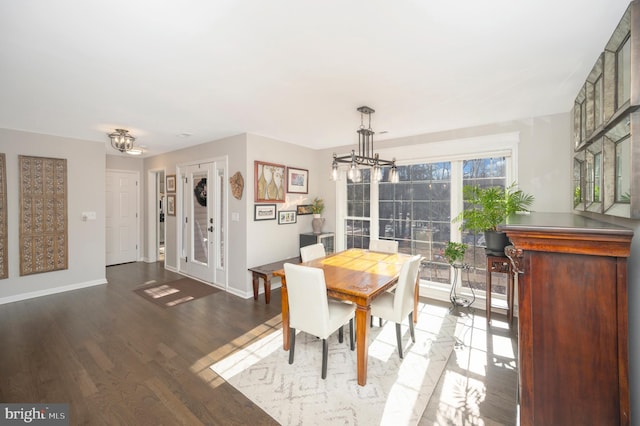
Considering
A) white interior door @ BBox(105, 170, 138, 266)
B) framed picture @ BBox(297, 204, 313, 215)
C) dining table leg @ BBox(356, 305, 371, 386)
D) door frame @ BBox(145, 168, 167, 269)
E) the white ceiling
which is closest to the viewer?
the white ceiling

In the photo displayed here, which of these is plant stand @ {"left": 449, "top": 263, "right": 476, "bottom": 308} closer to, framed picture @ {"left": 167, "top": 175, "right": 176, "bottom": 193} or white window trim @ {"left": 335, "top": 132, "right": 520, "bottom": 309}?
white window trim @ {"left": 335, "top": 132, "right": 520, "bottom": 309}

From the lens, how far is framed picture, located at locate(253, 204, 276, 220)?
13.7 ft

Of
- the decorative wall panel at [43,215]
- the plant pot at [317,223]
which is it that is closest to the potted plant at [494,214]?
the plant pot at [317,223]

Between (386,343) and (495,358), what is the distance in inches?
38.5

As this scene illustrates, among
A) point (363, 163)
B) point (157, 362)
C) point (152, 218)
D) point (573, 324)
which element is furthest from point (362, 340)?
point (152, 218)

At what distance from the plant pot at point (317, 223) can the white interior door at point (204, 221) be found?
60.1 inches

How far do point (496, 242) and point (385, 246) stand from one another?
1.29m

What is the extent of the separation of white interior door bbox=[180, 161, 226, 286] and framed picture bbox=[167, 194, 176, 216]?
12.5 inches

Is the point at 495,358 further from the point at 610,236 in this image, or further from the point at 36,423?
the point at 36,423

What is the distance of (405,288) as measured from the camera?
7.91 ft

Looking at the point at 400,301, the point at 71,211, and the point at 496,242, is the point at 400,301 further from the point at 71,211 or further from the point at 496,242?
the point at 71,211

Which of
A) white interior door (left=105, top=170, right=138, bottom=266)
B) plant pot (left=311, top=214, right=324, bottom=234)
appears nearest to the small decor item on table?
plant pot (left=311, top=214, right=324, bottom=234)

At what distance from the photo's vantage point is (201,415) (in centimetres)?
184

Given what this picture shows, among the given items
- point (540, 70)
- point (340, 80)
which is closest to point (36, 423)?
point (340, 80)
